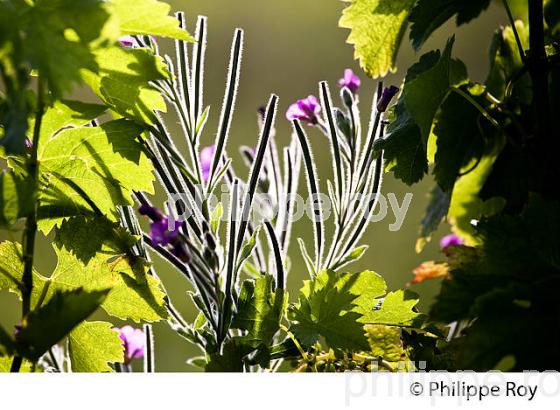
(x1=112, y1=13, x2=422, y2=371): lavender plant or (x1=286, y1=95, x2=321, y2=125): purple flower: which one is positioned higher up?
(x1=286, y1=95, x2=321, y2=125): purple flower

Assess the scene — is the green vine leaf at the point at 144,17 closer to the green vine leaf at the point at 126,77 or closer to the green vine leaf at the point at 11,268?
the green vine leaf at the point at 126,77

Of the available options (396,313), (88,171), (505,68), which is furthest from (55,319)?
(505,68)

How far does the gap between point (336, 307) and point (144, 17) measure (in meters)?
0.34

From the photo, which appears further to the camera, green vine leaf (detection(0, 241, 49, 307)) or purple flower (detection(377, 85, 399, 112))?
purple flower (detection(377, 85, 399, 112))

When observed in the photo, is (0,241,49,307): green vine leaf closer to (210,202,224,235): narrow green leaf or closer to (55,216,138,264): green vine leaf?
(55,216,138,264): green vine leaf

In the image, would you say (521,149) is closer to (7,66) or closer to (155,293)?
(155,293)

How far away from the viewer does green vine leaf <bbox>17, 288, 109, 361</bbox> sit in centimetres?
59

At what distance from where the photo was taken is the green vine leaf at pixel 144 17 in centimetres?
70

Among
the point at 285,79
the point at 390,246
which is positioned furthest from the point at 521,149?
the point at 285,79

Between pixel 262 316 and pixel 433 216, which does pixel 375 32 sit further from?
pixel 262 316

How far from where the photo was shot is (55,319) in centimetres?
59

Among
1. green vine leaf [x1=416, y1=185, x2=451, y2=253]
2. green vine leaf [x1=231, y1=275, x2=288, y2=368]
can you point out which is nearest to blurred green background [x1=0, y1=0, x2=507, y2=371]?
green vine leaf [x1=416, y1=185, x2=451, y2=253]

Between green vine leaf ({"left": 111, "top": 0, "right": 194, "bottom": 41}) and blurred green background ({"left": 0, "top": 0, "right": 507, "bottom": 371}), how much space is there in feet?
4.92

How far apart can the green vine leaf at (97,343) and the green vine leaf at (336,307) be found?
0.18m
